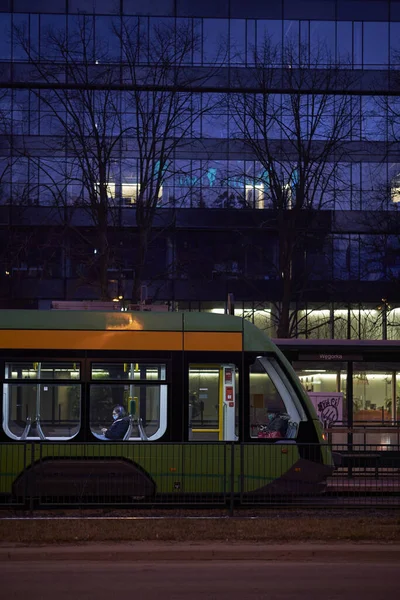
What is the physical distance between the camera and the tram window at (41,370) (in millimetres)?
14375

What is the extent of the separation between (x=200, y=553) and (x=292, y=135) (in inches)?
1132

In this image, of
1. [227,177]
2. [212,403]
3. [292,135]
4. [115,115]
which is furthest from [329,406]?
[292,135]

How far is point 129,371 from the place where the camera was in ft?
47.6

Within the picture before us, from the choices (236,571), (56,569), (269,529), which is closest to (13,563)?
(56,569)

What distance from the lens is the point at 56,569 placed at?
948 cm

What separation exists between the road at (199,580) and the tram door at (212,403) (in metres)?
4.70

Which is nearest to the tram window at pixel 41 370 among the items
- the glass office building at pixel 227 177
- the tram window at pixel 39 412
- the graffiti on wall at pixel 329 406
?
the tram window at pixel 39 412

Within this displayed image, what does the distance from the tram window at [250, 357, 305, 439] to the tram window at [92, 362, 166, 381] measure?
1.60 metres

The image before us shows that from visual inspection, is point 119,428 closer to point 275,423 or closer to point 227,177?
point 275,423

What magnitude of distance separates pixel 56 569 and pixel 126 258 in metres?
30.1

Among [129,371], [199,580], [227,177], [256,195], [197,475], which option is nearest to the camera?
[199,580]

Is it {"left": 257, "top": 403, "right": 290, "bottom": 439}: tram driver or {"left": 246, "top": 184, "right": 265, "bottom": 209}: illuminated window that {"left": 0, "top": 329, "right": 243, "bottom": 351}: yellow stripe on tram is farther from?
{"left": 246, "top": 184, "right": 265, "bottom": 209}: illuminated window

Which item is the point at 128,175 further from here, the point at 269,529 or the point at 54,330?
the point at 269,529

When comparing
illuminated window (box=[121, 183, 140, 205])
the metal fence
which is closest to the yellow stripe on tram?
the metal fence
